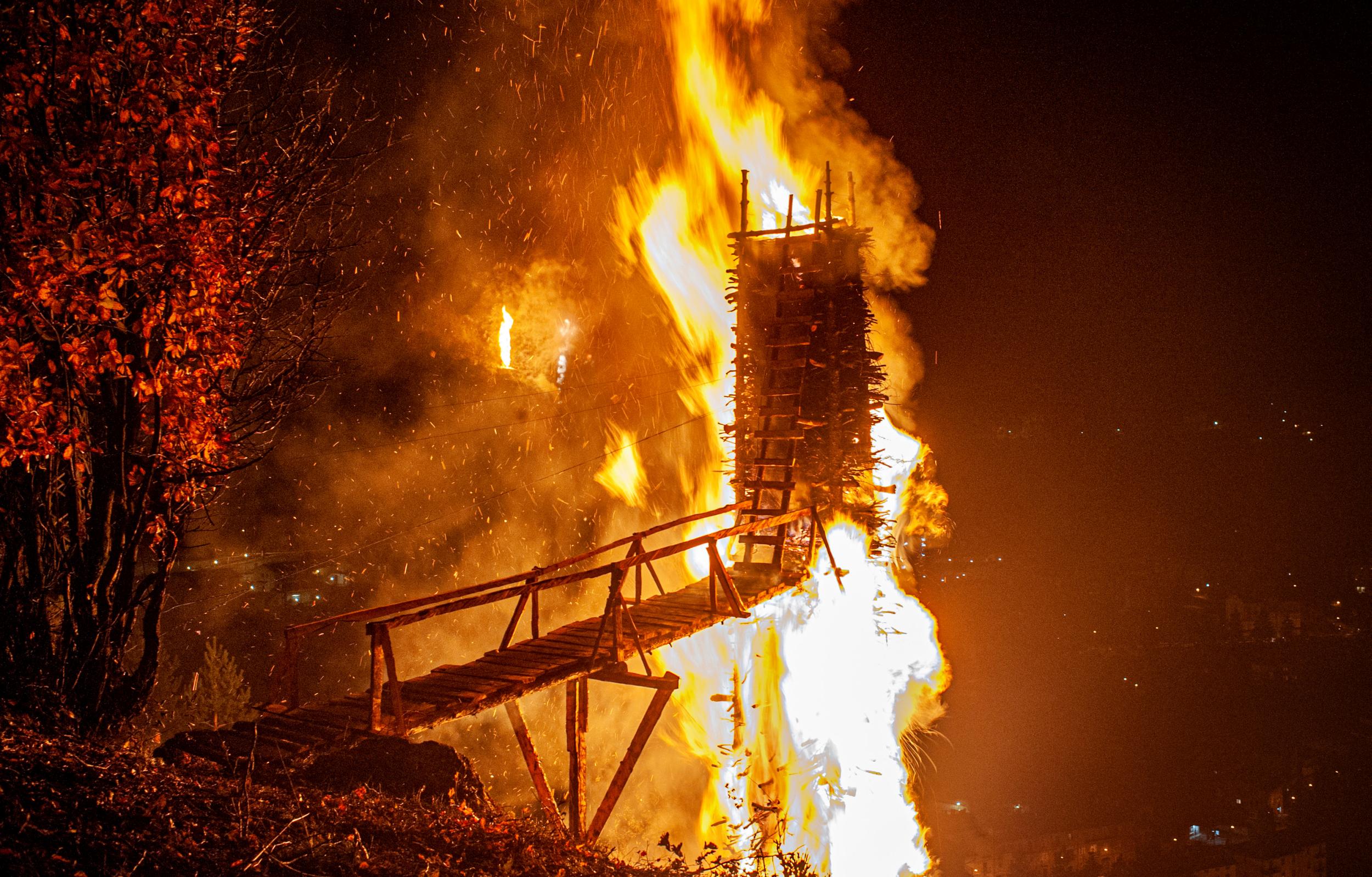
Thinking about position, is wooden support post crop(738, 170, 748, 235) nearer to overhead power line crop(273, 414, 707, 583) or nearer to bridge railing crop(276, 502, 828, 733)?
bridge railing crop(276, 502, 828, 733)

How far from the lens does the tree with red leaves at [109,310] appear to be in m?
6.12

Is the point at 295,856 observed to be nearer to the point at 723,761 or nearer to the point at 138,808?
the point at 138,808

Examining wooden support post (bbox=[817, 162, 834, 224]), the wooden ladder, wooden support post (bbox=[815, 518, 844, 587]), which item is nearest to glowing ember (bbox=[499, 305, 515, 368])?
wooden support post (bbox=[817, 162, 834, 224])

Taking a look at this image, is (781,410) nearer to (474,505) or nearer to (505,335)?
(505,335)

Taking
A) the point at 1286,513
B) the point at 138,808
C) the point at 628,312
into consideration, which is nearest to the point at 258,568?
the point at 628,312

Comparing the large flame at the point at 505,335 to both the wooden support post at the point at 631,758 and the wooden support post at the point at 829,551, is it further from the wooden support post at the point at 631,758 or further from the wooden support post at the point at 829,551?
the wooden support post at the point at 631,758

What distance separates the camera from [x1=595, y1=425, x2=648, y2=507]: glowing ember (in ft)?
92.5

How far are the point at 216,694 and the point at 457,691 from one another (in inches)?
672

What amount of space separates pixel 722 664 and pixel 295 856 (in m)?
9.77

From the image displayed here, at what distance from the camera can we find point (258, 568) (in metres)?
28.2

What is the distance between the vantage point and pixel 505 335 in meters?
28.6

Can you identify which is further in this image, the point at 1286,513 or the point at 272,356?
the point at 1286,513

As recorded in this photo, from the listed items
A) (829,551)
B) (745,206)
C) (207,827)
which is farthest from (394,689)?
(745,206)

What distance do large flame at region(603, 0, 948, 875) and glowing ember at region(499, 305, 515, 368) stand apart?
41.8 feet
